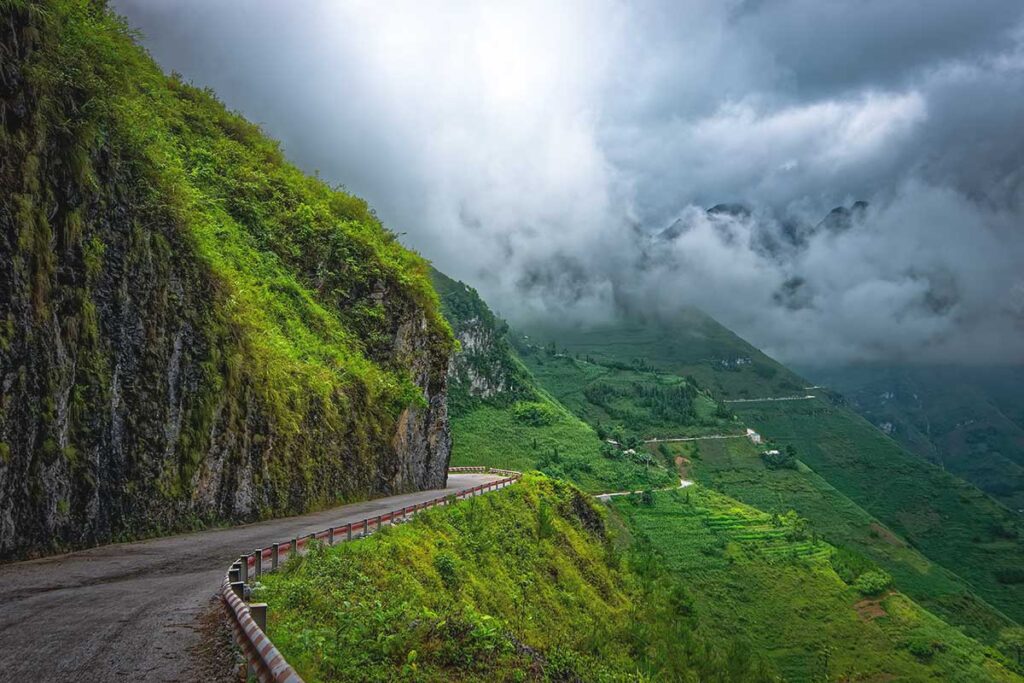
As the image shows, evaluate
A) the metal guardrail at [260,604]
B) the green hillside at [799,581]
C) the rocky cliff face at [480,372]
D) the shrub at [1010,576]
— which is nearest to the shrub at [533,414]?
the green hillside at [799,581]

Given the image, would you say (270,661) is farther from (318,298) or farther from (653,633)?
(318,298)

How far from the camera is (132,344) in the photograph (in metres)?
21.1

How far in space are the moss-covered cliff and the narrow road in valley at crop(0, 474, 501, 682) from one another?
1.99 meters

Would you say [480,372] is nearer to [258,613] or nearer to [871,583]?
[871,583]

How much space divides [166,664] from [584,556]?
33968mm

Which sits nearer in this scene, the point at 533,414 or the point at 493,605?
the point at 493,605

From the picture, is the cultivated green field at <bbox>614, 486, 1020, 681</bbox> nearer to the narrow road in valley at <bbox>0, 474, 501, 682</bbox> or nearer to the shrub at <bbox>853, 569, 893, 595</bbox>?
the shrub at <bbox>853, 569, 893, 595</bbox>

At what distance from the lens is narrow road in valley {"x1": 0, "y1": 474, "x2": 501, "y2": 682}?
9102 millimetres

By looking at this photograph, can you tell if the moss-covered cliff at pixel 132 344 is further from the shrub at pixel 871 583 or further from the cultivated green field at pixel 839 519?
the cultivated green field at pixel 839 519

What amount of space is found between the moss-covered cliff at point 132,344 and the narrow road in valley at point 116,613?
199 cm

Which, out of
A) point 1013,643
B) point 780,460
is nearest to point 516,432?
point 780,460

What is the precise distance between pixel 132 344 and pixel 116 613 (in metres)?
11.7

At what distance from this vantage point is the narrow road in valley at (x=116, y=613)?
29.9 ft

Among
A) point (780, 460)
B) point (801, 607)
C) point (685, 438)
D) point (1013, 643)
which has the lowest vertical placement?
point (1013, 643)
